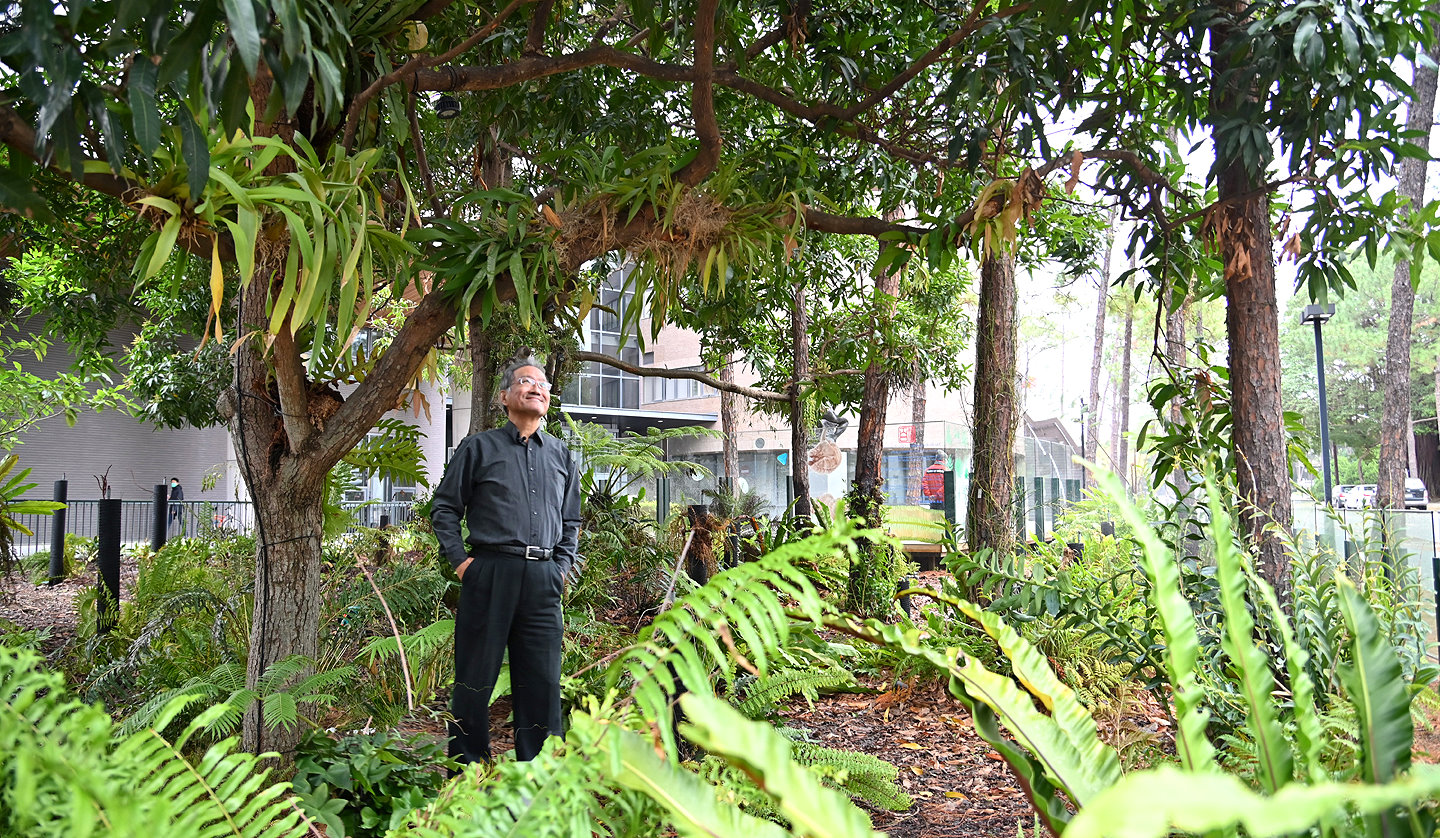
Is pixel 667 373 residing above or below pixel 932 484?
above

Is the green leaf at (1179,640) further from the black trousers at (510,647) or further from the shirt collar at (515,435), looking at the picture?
the shirt collar at (515,435)

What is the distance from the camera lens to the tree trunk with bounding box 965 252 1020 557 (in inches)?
214

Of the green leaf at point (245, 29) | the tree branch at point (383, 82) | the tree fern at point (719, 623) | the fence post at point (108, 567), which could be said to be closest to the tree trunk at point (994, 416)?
the tree branch at point (383, 82)

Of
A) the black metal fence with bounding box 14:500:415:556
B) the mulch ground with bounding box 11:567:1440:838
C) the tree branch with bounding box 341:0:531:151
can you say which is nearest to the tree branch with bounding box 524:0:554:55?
the tree branch with bounding box 341:0:531:151

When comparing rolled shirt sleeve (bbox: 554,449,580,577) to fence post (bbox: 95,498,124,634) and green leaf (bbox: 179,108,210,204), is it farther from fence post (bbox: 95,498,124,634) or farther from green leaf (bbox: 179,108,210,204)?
fence post (bbox: 95,498,124,634)

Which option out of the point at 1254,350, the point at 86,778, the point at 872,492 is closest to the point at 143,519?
the point at 872,492

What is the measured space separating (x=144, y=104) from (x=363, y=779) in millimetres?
2150

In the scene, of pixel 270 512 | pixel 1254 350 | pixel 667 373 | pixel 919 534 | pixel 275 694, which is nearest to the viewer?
pixel 275 694

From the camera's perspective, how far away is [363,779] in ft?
9.26

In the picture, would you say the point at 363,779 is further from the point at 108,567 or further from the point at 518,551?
the point at 108,567

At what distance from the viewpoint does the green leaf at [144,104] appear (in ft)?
4.69

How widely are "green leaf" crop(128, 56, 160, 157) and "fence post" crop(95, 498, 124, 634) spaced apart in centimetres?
505

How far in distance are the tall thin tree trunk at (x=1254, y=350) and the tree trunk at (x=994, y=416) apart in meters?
1.95

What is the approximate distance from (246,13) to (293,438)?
81.0 inches
